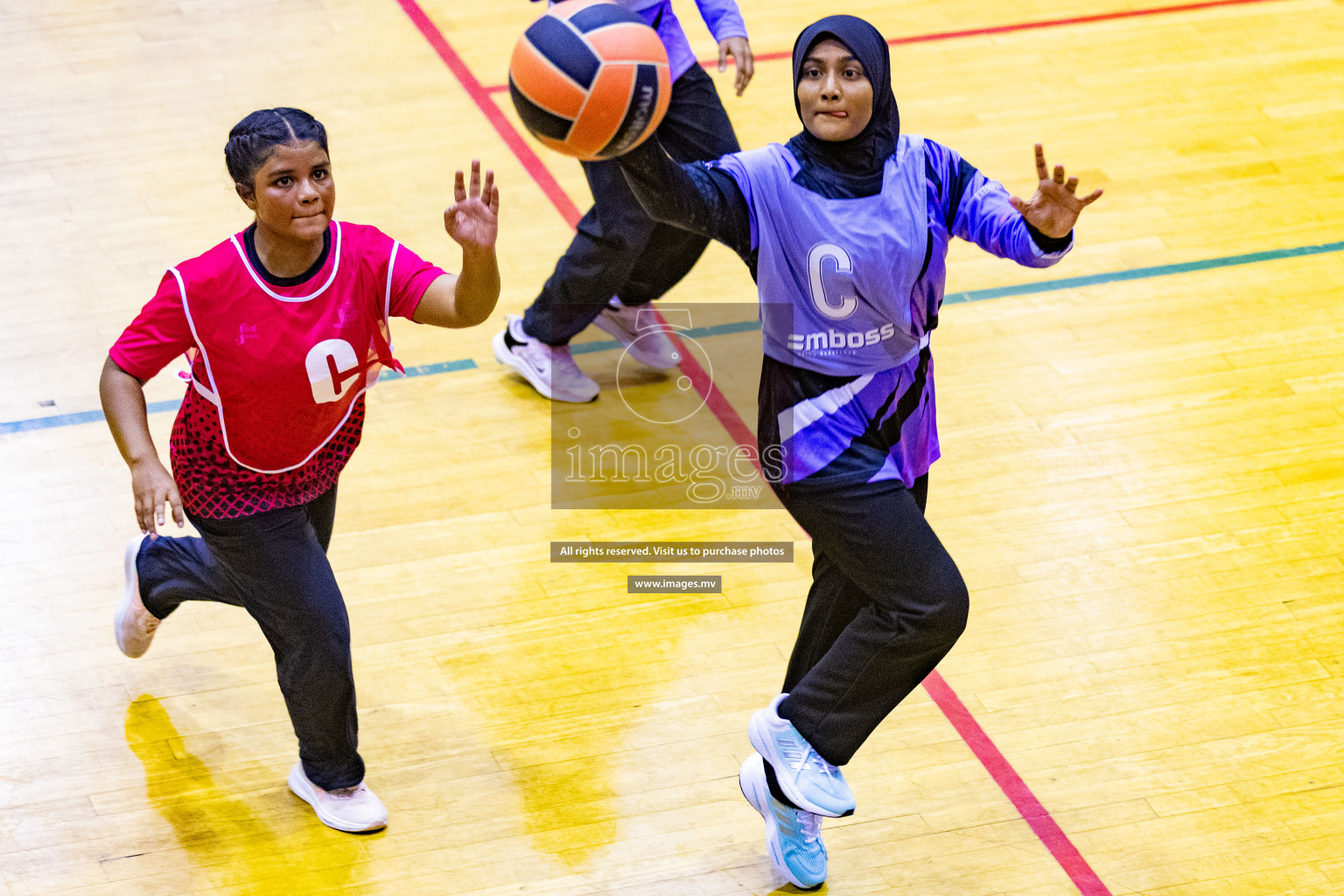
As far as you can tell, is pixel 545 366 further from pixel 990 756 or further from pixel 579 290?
pixel 990 756

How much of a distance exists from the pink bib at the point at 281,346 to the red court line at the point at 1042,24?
14.0ft

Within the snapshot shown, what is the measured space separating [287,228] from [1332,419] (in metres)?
3.56

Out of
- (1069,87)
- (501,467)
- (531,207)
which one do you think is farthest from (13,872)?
(1069,87)

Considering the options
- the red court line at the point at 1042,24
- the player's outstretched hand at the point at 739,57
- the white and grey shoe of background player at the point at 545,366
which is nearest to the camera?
the player's outstretched hand at the point at 739,57

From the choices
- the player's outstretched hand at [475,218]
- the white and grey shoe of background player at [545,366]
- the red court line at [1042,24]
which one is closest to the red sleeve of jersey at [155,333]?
the player's outstretched hand at [475,218]

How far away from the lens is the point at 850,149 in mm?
3172

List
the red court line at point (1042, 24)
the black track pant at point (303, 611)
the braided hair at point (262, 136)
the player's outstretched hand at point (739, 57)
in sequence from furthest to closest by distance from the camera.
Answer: the red court line at point (1042, 24), the player's outstretched hand at point (739, 57), the black track pant at point (303, 611), the braided hair at point (262, 136)

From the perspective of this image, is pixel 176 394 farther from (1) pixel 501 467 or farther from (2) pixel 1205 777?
(2) pixel 1205 777

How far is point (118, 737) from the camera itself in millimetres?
3770

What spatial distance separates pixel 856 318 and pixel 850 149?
35 cm

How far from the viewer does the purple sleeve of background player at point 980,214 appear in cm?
314

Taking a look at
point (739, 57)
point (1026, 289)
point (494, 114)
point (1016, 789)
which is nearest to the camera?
point (1016, 789)

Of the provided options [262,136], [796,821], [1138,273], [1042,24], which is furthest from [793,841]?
[1042,24]

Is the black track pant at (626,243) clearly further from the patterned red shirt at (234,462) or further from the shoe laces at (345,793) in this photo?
the shoe laces at (345,793)
